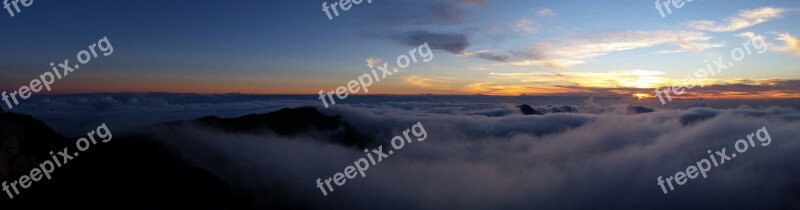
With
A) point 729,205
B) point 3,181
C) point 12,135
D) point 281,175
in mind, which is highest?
point 12,135

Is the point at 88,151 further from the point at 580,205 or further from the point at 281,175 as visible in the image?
the point at 580,205

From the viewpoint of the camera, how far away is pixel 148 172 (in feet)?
283

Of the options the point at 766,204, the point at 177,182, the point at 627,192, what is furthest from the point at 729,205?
the point at 177,182

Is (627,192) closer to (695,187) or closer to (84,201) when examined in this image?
(695,187)

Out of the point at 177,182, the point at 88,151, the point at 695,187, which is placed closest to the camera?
the point at 88,151

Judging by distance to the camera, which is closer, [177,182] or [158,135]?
[177,182]

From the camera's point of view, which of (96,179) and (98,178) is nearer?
(96,179)

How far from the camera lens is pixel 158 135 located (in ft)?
579

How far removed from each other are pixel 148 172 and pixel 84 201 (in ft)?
74.0

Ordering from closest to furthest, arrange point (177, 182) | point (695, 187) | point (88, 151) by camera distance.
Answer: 1. point (88, 151)
2. point (177, 182)
3. point (695, 187)

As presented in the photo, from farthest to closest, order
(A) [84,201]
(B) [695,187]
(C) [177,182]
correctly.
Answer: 1. (B) [695,187]
2. (C) [177,182]
3. (A) [84,201]

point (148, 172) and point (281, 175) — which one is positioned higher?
point (148, 172)

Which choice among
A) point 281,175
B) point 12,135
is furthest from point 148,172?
point 281,175

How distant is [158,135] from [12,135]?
13701 centimetres
